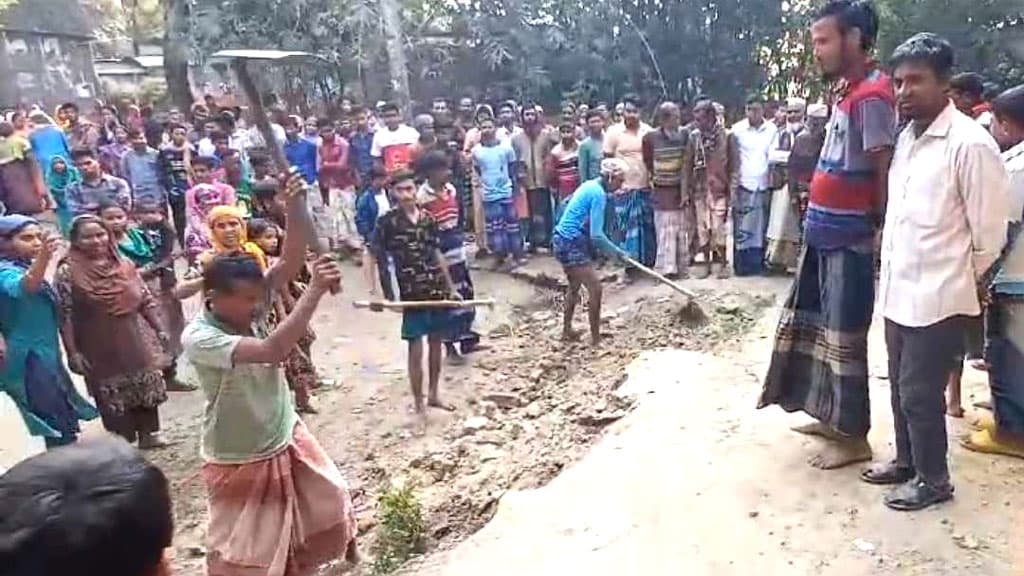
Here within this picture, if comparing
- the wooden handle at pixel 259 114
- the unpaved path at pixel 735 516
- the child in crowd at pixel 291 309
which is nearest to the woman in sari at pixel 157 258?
the child in crowd at pixel 291 309

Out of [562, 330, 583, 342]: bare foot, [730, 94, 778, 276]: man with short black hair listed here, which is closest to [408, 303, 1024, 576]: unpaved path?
[562, 330, 583, 342]: bare foot

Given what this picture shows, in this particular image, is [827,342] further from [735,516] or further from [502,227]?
[502,227]

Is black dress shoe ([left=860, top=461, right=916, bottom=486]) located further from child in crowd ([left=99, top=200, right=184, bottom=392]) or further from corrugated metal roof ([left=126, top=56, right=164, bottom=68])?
corrugated metal roof ([left=126, top=56, right=164, bottom=68])

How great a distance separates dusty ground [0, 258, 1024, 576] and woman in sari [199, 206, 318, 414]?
20 centimetres

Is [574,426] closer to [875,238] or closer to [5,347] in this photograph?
[875,238]

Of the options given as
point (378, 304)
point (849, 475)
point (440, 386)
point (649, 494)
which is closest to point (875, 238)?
point (849, 475)

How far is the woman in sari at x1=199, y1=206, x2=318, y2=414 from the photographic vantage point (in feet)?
17.4

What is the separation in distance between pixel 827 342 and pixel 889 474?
1.79ft

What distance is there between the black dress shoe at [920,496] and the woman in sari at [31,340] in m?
3.86

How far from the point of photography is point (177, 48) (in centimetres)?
1538

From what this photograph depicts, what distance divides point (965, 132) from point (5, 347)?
4.26 metres

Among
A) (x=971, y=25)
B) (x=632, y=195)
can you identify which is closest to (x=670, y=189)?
(x=632, y=195)

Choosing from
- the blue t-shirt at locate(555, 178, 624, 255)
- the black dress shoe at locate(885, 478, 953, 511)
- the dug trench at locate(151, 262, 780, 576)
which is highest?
the blue t-shirt at locate(555, 178, 624, 255)

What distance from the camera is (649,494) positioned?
13.1ft
